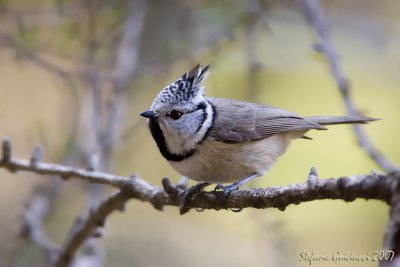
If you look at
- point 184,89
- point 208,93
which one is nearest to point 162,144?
point 184,89

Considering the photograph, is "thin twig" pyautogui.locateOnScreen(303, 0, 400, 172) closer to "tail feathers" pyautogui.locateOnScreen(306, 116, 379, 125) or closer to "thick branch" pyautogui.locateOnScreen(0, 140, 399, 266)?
"tail feathers" pyautogui.locateOnScreen(306, 116, 379, 125)

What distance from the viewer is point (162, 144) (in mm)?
2855

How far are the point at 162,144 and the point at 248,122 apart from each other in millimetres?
490

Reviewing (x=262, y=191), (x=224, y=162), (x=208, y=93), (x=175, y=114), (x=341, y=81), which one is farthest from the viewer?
(x=208, y=93)

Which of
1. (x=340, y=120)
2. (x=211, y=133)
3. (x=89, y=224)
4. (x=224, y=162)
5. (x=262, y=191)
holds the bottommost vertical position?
(x=262, y=191)

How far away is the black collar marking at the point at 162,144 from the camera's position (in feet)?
9.09

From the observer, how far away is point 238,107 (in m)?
3.20

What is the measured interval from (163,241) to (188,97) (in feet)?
7.62

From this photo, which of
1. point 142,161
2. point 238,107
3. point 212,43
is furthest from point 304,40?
point 238,107

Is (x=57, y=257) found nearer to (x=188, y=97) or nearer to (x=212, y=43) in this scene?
(x=188, y=97)

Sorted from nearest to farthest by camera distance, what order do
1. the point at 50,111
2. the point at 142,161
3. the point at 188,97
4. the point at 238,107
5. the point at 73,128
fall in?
the point at 188,97 < the point at 238,107 < the point at 73,128 < the point at 142,161 < the point at 50,111

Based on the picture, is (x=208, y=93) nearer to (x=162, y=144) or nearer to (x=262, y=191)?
(x=162, y=144)

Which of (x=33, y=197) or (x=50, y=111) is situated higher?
(x=50, y=111)

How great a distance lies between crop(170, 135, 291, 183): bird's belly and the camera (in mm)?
2742
